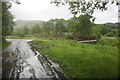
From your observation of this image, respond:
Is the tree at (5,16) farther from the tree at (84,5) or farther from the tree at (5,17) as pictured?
the tree at (84,5)

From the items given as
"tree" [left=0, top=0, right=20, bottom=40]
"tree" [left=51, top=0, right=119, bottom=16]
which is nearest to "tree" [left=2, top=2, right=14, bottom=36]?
"tree" [left=0, top=0, right=20, bottom=40]

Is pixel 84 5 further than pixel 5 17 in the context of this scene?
No

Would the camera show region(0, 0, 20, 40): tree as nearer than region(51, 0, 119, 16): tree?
No

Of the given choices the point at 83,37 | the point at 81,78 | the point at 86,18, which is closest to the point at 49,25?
the point at 83,37

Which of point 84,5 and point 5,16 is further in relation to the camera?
point 5,16

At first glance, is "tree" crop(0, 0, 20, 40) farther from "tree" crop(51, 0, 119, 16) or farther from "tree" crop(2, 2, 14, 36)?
"tree" crop(51, 0, 119, 16)

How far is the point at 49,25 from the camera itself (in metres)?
80.2

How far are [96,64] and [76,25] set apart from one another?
136 feet

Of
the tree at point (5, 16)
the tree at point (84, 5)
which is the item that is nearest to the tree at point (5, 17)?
the tree at point (5, 16)

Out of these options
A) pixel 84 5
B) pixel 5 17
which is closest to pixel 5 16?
pixel 5 17

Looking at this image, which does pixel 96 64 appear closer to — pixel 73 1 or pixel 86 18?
pixel 86 18

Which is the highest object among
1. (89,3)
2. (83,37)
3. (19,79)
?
(89,3)

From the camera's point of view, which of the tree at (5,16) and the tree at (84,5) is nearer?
the tree at (84,5)

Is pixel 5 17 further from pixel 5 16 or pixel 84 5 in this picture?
pixel 84 5
